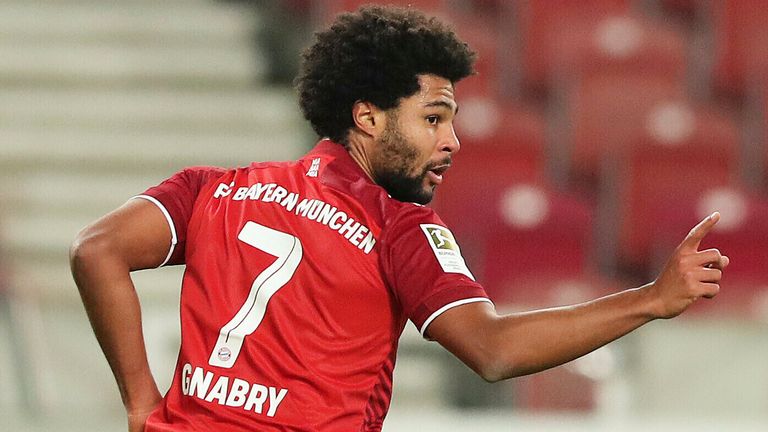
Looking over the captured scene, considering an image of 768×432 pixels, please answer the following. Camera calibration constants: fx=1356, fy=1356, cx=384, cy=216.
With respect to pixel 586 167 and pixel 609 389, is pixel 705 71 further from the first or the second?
pixel 609 389

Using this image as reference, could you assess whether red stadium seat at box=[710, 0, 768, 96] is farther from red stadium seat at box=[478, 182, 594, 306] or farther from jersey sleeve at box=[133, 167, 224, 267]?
jersey sleeve at box=[133, 167, 224, 267]

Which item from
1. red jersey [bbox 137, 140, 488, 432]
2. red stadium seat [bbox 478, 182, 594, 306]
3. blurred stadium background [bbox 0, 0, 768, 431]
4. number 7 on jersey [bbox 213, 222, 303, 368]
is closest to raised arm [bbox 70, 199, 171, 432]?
red jersey [bbox 137, 140, 488, 432]

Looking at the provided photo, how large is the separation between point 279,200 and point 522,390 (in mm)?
2486

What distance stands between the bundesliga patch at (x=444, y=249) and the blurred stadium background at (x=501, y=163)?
1988 millimetres

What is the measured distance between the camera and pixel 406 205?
2.54 meters

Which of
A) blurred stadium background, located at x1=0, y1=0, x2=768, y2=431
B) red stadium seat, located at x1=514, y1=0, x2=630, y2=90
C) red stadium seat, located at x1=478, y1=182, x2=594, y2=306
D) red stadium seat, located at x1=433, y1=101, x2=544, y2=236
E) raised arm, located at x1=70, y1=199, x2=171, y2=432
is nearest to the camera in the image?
raised arm, located at x1=70, y1=199, x2=171, y2=432

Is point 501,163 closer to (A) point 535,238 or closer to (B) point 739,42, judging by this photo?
(A) point 535,238

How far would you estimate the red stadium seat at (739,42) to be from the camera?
7.06 metres

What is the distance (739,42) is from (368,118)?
189 inches

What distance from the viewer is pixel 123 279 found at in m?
2.70

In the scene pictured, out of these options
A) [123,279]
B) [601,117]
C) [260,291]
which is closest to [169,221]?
[123,279]

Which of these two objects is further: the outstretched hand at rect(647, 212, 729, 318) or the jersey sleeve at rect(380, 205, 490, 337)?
the jersey sleeve at rect(380, 205, 490, 337)

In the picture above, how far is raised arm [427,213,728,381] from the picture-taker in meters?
2.31

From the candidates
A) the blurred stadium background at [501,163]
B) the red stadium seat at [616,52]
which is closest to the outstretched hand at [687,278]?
the blurred stadium background at [501,163]
